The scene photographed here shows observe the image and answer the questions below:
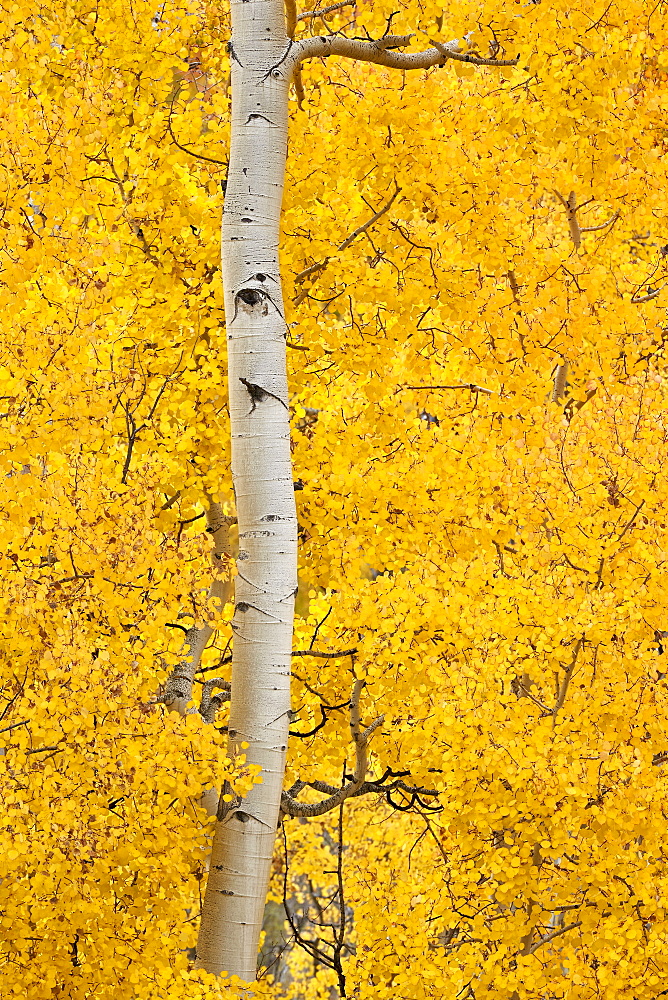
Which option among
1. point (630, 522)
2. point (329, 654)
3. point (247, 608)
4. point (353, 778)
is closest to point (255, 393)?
point (247, 608)

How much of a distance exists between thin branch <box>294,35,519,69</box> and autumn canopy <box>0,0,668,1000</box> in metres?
0.02

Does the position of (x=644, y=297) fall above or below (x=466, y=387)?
above

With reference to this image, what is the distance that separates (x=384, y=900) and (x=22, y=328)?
431 cm

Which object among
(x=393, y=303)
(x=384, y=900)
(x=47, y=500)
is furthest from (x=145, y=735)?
(x=384, y=900)

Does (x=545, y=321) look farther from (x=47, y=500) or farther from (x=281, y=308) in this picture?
(x=47, y=500)

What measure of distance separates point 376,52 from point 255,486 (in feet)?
6.94

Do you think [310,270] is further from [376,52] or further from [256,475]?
[256,475]

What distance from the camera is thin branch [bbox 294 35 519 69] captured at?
178 inches

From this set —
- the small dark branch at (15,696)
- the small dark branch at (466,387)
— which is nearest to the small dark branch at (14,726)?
the small dark branch at (15,696)

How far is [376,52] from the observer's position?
4.71 metres

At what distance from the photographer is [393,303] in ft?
18.8

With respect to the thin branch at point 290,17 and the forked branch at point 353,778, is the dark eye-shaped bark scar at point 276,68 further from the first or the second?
the forked branch at point 353,778

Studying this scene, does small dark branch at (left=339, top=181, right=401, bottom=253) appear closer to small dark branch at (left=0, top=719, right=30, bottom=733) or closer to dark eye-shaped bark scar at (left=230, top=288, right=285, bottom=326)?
dark eye-shaped bark scar at (left=230, top=288, right=285, bottom=326)

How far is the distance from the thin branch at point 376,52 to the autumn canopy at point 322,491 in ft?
0.06
